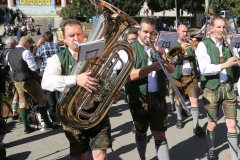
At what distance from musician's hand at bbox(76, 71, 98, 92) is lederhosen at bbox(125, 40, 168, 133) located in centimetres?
82

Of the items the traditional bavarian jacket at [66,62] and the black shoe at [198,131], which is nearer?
the traditional bavarian jacket at [66,62]

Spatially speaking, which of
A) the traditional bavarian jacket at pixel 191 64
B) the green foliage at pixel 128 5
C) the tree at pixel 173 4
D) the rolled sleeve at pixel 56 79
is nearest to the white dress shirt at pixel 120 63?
the rolled sleeve at pixel 56 79

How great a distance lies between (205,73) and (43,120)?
3.12m

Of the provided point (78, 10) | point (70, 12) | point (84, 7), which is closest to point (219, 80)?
point (84, 7)

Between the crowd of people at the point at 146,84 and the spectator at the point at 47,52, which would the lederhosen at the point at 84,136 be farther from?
the spectator at the point at 47,52

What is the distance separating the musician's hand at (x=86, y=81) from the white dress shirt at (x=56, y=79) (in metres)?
0.05

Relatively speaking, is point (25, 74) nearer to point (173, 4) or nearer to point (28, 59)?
point (28, 59)

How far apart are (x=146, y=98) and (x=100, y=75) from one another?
0.73m

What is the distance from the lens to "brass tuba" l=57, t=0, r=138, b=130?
2551mm

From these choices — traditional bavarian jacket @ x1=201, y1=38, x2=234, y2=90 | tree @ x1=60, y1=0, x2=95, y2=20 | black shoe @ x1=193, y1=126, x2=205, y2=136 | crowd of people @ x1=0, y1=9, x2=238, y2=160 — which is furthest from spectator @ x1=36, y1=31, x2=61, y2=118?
tree @ x1=60, y1=0, x2=95, y2=20

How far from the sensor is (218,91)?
3.50m

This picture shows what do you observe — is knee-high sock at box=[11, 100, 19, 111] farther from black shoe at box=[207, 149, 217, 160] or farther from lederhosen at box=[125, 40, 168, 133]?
black shoe at box=[207, 149, 217, 160]

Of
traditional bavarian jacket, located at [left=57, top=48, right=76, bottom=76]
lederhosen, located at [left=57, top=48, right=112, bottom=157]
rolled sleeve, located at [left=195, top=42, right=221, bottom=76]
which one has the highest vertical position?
traditional bavarian jacket, located at [left=57, top=48, right=76, bottom=76]

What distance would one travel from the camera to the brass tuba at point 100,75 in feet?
8.37
